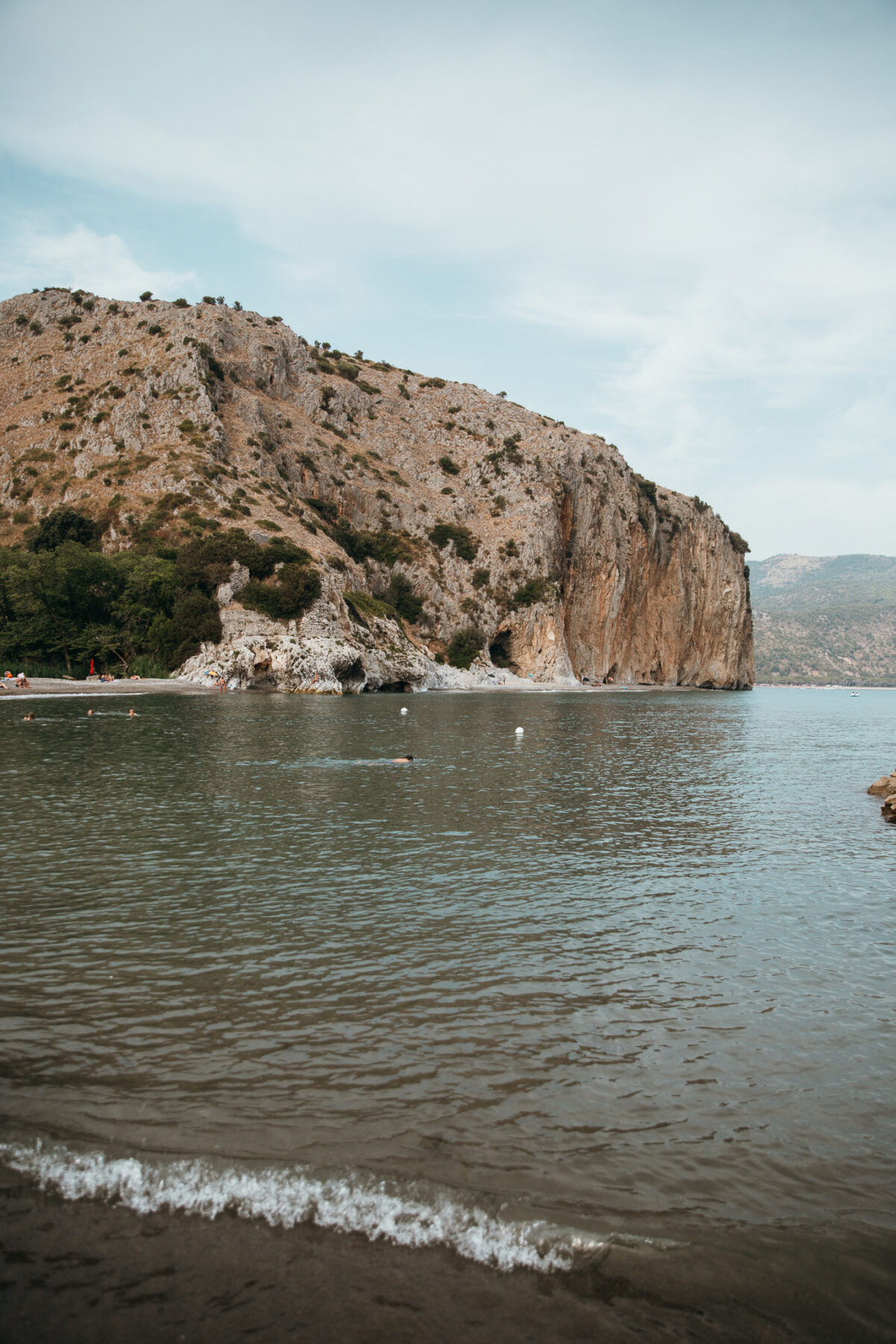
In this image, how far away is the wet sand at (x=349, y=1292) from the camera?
4.11 metres

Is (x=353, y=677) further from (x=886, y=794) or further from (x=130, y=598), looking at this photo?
(x=886, y=794)

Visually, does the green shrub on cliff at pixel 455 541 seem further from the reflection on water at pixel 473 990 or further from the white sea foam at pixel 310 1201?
the white sea foam at pixel 310 1201

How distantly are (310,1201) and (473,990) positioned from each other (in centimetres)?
354

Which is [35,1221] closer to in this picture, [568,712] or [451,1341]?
[451,1341]

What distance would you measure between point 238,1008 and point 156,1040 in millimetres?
924

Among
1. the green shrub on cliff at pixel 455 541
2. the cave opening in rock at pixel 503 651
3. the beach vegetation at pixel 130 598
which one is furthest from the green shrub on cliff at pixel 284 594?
the cave opening in rock at pixel 503 651

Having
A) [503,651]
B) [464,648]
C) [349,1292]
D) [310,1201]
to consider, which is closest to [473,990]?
[310,1201]

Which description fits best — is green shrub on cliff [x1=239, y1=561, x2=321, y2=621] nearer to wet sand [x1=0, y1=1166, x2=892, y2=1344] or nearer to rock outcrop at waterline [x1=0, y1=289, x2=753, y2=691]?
rock outcrop at waterline [x1=0, y1=289, x2=753, y2=691]

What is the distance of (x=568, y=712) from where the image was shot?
54.2m

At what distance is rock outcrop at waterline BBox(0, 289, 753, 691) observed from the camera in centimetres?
7612

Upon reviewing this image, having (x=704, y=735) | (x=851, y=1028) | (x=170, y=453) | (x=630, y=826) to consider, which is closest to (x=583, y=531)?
(x=170, y=453)

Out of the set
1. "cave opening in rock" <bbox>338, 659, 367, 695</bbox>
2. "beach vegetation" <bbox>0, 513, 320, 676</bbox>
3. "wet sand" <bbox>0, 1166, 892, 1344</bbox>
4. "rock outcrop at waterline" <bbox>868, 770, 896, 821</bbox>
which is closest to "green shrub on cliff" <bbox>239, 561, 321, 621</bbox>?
"beach vegetation" <bbox>0, 513, 320, 676</bbox>

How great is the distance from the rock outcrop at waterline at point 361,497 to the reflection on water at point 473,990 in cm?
4924

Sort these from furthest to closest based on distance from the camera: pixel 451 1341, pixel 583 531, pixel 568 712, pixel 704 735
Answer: pixel 583 531, pixel 568 712, pixel 704 735, pixel 451 1341
